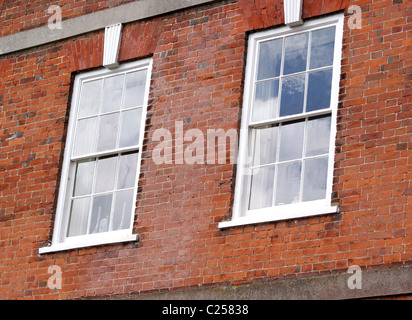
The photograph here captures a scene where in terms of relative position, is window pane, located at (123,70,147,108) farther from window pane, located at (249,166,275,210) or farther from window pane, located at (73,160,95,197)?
window pane, located at (249,166,275,210)

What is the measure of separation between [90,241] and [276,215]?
2369 millimetres

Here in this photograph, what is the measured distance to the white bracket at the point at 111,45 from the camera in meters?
12.8

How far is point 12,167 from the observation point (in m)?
13.1

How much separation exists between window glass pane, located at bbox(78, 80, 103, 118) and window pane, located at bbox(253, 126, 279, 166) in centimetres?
236

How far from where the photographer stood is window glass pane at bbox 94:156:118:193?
12383 mm

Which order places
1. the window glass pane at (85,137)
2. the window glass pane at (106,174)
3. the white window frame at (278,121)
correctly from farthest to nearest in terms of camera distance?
the window glass pane at (85,137)
the window glass pane at (106,174)
the white window frame at (278,121)

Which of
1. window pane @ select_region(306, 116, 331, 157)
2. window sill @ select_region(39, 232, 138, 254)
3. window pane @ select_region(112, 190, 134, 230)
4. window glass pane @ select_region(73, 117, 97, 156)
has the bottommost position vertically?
window sill @ select_region(39, 232, 138, 254)

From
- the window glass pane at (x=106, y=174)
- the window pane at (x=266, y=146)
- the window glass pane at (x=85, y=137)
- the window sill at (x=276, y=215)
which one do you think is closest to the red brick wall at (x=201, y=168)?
the window sill at (x=276, y=215)

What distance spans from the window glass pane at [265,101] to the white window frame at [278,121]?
67 mm

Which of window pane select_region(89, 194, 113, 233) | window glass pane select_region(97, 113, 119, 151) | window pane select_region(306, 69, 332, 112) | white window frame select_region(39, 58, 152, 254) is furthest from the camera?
window glass pane select_region(97, 113, 119, 151)

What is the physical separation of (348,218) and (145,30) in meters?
3.81

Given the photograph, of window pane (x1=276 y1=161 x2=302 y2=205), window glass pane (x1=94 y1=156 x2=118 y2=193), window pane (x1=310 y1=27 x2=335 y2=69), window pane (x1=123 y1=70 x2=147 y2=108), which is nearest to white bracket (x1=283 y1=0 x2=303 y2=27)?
window pane (x1=310 y1=27 x2=335 y2=69)

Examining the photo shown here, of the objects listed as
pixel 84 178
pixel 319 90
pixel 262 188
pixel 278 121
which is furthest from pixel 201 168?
pixel 84 178

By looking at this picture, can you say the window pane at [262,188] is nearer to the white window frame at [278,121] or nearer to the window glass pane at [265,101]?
the white window frame at [278,121]
